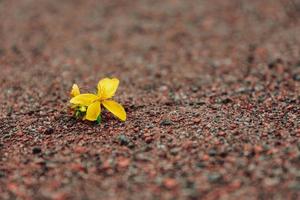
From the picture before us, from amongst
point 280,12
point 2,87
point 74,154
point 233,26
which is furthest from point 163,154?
point 280,12

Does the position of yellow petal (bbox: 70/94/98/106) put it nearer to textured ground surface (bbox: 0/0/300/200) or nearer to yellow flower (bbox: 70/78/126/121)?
yellow flower (bbox: 70/78/126/121)

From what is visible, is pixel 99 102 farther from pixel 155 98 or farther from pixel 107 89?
pixel 155 98

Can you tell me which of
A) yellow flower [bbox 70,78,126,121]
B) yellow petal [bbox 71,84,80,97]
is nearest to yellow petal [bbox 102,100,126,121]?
yellow flower [bbox 70,78,126,121]

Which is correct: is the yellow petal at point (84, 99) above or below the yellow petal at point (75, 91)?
below

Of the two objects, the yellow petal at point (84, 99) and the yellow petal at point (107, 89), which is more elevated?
the yellow petal at point (107, 89)

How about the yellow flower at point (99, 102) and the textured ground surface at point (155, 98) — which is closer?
the textured ground surface at point (155, 98)

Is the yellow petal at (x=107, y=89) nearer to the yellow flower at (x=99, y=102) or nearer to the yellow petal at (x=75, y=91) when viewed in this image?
the yellow flower at (x=99, y=102)

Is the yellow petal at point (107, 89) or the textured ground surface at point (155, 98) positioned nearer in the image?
the textured ground surface at point (155, 98)

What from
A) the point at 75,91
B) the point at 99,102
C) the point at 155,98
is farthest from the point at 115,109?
the point at 155,98

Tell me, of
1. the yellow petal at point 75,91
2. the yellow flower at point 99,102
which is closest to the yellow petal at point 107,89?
→ the yellow flower at point 99,102

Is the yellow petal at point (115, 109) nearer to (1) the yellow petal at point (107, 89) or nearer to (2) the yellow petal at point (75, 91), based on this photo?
(1) the yellow petal at point (107, 89)

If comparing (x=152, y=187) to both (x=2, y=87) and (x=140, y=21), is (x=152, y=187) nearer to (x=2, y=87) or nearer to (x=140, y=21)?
(x=2, y=87)
